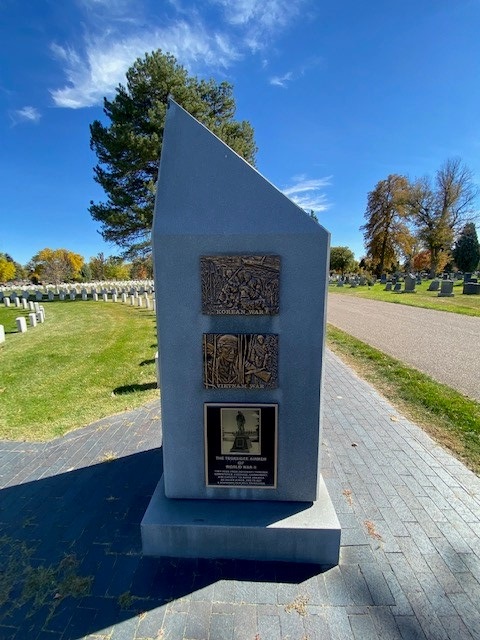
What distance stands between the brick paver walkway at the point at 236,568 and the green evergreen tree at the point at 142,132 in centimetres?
2026

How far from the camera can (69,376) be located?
7.51 meters

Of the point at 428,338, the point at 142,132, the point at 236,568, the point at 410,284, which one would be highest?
the point at 142,132

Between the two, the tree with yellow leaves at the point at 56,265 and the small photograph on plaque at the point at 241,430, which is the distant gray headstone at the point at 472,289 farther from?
the tree with yellow leaves at the point at 56,265

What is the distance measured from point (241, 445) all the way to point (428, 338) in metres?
10.3

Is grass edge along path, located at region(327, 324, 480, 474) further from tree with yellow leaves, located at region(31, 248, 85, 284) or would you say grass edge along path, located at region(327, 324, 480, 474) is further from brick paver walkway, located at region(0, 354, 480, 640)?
tree with yellow leaves, located at region(31, 248, 85, 284)

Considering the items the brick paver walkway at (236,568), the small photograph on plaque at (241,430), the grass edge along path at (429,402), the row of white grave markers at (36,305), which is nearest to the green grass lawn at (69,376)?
the row of white grave markers at (36,305)

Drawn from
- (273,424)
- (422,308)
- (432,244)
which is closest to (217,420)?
(273,424)

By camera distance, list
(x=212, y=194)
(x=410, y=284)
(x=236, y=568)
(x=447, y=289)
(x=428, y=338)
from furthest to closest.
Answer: (x=410, y=284), (x=447, y=289), (x=428, y=338), (x=236, y=568), (x=212, y=194)

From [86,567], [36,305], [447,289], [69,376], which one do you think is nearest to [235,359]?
[86,567]

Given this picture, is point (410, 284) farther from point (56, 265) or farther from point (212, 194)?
point (56, 265)

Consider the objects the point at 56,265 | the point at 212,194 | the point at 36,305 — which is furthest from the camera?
the point at 56,265

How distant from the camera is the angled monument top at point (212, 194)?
91.4 inches

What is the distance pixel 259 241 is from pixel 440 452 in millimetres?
3840

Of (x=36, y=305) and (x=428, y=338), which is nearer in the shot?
(x=428, y=338)
